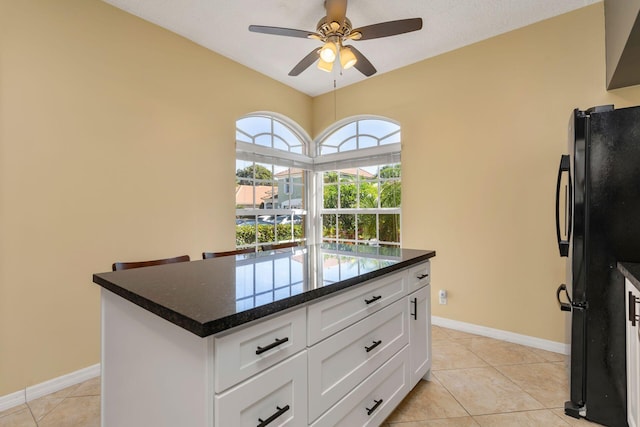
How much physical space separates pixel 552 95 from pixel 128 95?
3503 mm

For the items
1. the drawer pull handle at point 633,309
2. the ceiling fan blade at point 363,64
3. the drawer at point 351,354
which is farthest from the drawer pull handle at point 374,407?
the ceiling fan blade at point 363,64

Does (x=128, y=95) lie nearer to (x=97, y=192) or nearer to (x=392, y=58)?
(x=97, y=192)

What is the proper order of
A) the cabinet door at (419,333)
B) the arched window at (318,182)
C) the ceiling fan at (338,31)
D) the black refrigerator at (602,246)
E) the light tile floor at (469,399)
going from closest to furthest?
the black refrigerator at (602,246) < the light tile floor at (469,399) < the cabinet door at (419,333) < the ceiling fan at (338,31) < the arched window at (318,182)

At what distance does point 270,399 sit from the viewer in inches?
37.5

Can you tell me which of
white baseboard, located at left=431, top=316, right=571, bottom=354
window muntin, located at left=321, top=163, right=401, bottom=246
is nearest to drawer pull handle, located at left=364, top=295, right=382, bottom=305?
white baseboard, located at left=431, top=316, right=571, bottom=354

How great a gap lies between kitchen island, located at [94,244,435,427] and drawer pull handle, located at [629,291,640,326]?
3.24ft

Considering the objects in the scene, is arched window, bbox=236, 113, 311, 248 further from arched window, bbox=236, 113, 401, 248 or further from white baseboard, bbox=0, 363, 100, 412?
white baseboard, bbox=0, 363, 100, 412

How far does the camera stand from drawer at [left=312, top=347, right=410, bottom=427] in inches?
48.4

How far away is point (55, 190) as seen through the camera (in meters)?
2.05

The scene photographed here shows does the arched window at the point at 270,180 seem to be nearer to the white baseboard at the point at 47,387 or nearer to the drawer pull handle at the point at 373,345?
the white baseboard at the point at 47,387

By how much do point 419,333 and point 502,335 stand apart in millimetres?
1396

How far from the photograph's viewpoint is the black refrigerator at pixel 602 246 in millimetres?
1547

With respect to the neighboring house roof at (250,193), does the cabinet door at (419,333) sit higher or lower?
lower

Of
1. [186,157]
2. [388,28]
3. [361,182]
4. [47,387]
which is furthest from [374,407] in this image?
[361,182]
